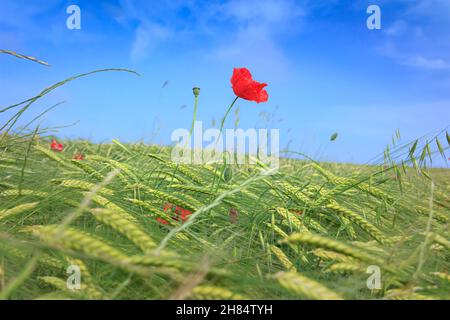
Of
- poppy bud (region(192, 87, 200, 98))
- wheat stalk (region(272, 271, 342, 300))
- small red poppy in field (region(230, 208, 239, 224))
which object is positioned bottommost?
wheat stalk (region(272, 271, 342, 300))

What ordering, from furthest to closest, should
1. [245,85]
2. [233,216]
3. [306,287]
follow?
[245,85]
[233,216]
[306,287]

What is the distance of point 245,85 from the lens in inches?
57.7

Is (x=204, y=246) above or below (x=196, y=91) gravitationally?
below

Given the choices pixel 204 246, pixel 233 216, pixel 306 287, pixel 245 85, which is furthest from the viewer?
pixel 245 85

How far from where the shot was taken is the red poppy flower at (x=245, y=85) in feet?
4.81

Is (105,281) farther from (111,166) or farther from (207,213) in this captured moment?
(111,166)

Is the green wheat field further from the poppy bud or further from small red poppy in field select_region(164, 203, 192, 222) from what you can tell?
the poppy bud

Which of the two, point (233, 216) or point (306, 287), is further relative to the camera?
point (233, 216)

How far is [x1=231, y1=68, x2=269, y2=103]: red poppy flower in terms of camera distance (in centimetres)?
146

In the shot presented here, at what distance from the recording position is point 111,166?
5.03 feet

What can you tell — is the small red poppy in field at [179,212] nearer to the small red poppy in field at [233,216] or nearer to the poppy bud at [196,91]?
the small red poppy in field at [233,216]

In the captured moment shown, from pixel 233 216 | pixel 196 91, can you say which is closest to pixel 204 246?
pixel 233 216

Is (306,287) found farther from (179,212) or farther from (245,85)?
(245,85)

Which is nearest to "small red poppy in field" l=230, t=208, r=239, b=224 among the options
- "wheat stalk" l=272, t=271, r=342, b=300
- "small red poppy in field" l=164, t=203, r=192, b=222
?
A: "small red poppy in field" l=164, t=203, r=192, b=222
